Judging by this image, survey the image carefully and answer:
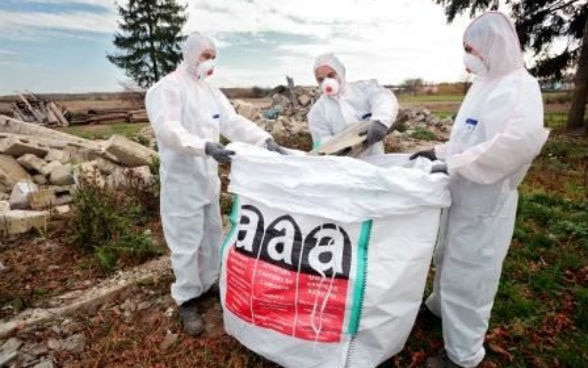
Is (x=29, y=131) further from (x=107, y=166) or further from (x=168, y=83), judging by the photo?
(x=168, y=83)

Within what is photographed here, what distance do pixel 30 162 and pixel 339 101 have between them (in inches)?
172

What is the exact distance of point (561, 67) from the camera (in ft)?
35.0

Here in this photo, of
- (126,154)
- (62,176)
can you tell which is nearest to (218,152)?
(126,154)

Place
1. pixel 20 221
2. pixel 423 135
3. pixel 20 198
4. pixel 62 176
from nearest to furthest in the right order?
pixel 20 221, pixel 20 198, pixel 62 176, pixel 423 135

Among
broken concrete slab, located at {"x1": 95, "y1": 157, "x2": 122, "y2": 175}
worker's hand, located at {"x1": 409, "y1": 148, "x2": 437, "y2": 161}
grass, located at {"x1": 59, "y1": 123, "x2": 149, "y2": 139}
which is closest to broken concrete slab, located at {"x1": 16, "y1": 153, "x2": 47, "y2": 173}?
broken concrete slab, located at {"x1": 95, "y1": 157, "x2": 122, "y2": 175}

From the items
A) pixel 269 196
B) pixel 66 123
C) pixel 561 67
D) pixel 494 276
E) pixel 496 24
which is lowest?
pixel 66 123

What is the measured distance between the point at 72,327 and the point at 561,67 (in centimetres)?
1247

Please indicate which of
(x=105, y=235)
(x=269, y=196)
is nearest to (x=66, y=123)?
(x=105, y=235)

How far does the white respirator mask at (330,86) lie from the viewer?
2.89m

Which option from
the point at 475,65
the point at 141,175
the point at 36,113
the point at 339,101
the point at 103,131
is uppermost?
the point at 475,65

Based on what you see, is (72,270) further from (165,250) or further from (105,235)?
(165,250)

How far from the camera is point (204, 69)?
7.84 feet

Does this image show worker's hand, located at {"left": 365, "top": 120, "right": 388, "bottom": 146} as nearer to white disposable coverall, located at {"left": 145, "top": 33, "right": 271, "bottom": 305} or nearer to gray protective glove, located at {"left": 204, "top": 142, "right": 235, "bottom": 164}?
white disposable coverall, located at {"left": 145, "top": 33, "right": 271, "bottom": 305}

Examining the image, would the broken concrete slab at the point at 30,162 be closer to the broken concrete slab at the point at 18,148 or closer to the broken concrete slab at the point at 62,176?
the broken concrete slab at the point at 18,148
